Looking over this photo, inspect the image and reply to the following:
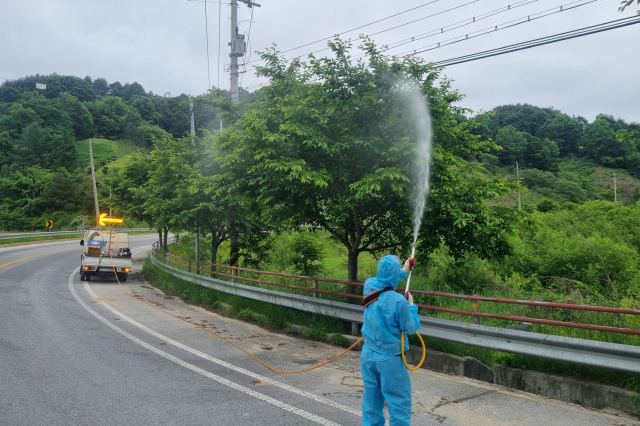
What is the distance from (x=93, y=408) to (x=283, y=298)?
553 centimetres

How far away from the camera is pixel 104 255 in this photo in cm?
2136

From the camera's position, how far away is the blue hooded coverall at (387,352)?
158 inches

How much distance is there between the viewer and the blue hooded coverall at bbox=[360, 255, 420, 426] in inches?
158

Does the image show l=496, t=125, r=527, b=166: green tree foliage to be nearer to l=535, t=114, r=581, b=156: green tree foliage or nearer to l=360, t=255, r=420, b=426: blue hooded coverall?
l=535, t=114, r=581, b=156: green tree foliage

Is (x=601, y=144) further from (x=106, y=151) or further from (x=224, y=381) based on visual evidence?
(x=106, y=151)

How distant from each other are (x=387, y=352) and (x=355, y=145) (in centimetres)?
494

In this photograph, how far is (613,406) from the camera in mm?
5180

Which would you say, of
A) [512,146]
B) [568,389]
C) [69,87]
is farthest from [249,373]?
[69,87]

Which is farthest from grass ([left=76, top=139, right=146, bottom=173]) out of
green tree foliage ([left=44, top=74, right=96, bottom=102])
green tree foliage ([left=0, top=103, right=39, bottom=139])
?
green tree foliage ([left=44, top=74, right=96, bottom=102])

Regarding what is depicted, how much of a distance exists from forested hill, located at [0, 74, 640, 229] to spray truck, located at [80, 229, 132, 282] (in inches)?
1151

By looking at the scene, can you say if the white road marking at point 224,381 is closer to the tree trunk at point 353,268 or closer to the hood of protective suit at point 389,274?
the hood of protective suit at point 389,274

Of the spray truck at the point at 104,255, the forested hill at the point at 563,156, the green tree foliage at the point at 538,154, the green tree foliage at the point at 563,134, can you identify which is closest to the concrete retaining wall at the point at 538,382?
the spray truck at the point at 104,255

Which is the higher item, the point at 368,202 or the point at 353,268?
the point at 368,202

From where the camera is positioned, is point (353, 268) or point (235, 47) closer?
point (353, 268)
